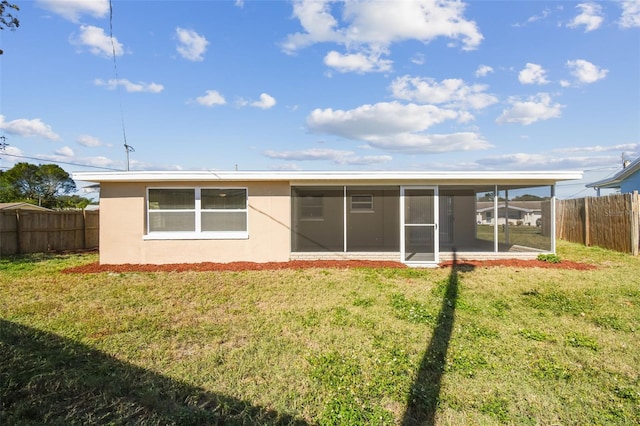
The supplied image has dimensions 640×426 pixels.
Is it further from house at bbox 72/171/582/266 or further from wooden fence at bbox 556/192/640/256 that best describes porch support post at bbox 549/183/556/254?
wooden fence at bbox 556/192/640/256

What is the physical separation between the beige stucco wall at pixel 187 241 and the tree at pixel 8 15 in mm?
4115

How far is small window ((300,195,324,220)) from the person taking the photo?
38.2 ft

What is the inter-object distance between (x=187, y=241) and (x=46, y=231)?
730cm

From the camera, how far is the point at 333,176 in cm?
1005

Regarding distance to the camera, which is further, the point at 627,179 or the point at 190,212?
the point at 627,179

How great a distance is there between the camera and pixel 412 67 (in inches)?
595

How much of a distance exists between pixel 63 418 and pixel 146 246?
26.0 feet

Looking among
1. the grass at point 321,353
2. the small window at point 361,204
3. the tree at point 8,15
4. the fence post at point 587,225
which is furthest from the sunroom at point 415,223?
the tree at point 8,15

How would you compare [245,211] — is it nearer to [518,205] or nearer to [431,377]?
[431,377]

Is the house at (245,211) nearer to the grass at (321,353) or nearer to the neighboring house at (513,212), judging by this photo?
the neighboring house at (513,212)

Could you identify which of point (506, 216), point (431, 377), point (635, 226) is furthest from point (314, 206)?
point (635, 226)

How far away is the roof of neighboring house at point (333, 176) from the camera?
9680 mm

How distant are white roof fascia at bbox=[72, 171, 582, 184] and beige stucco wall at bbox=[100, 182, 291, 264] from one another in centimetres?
35

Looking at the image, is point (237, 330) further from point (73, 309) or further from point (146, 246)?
point (146, 246)
